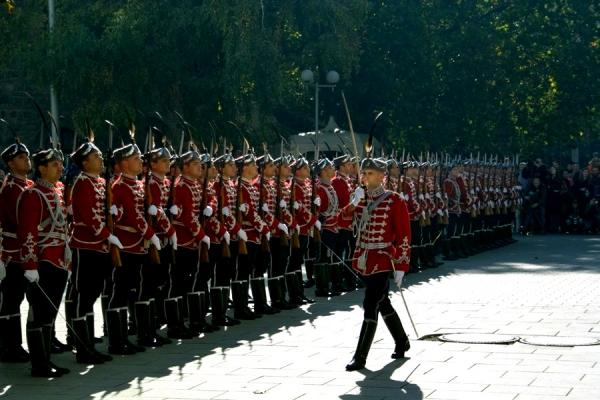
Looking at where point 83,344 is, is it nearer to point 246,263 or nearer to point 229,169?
point 229,169

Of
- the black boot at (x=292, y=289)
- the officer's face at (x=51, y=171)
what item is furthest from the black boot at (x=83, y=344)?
the black boot at (x=292, y=289)

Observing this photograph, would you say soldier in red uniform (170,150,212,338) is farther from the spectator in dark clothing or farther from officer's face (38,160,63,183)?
the spectator in dark clothing

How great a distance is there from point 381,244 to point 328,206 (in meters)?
6.32

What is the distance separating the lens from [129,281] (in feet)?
40.4

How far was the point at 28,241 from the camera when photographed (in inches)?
430

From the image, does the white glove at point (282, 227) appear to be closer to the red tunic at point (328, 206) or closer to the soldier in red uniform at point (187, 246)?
the soldier in red uniform at point (187, 246)

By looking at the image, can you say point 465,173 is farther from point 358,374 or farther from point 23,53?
point 358,374

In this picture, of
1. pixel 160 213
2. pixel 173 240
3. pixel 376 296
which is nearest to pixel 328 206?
pixel 173 240

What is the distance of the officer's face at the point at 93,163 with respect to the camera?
454 inches

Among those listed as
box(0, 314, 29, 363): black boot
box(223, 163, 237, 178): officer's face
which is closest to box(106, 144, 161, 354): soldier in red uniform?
box(0, 314, 29, 363): black boot

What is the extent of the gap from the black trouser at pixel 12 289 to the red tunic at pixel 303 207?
5.27 m

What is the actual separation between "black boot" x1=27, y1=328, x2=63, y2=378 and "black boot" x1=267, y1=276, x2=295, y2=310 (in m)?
5.02

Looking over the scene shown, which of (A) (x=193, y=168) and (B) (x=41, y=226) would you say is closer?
(B) (x=41, y=226)

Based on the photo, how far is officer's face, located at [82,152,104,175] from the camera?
11.5 meters
